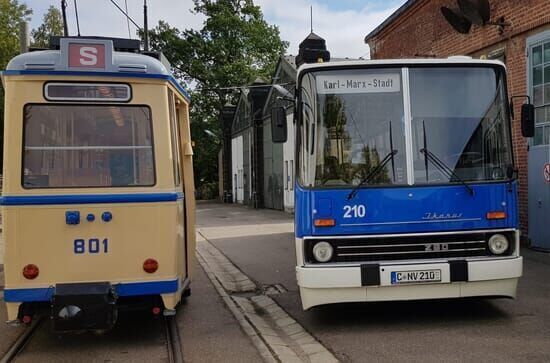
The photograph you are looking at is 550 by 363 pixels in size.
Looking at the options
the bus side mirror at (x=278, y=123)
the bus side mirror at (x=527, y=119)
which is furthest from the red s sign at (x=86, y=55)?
the bus side mirror at (x=527, y=119)

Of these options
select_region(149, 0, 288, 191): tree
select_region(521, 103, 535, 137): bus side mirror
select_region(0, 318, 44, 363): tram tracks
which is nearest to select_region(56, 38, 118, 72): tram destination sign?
select_region(0, 318, 44, 363): tram tracks

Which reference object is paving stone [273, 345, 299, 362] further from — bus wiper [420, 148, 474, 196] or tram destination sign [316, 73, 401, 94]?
tram destination sign [316, 73, 401, 94]

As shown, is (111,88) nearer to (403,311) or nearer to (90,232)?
(90,232)

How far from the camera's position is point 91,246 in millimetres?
6180

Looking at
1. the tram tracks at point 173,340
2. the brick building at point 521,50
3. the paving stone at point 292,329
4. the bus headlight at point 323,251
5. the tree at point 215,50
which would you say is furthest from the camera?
the tree at point 215,50

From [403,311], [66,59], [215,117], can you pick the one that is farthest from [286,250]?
[215,117]

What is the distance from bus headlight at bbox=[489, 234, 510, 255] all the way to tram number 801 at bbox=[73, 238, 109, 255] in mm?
3941

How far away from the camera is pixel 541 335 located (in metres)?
6.20

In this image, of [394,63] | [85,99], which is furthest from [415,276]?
[85,99]

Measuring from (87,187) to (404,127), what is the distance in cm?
A: 334

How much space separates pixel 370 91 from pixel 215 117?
42.9 m

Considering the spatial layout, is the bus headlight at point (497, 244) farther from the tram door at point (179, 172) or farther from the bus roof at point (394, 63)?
the tram door at point (179, 172)

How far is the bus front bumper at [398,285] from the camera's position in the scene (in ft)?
20.9

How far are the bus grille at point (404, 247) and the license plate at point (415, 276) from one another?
0.19 metres
